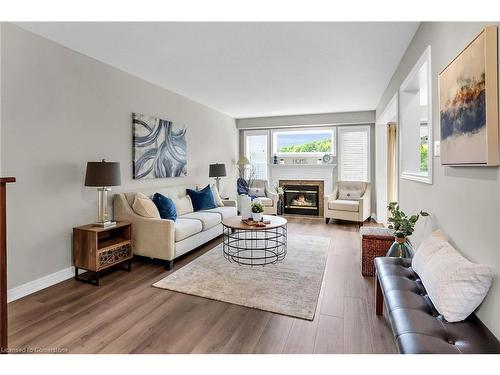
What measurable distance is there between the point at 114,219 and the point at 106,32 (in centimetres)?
212

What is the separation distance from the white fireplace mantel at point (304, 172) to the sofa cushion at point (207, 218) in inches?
120

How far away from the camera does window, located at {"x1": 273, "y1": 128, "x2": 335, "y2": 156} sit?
22.1 feet

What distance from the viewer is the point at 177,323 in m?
2.11

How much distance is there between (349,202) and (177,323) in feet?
14.8

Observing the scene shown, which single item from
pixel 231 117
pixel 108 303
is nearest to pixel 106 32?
pixel 108 303

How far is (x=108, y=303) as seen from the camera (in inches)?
96.0

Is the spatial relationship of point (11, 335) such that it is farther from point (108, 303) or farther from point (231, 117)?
point (231, 117)

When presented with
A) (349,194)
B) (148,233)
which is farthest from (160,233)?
(349,194)

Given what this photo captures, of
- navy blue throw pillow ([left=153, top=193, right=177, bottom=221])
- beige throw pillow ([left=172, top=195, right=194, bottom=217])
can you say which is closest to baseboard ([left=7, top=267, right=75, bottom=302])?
navy blue throw pillow ([left=153, top=193, right=177, bottom=221])

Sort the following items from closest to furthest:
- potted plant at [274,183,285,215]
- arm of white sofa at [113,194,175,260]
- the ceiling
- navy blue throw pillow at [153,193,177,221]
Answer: the ceiling < arm of white sofa at [113,194,175,260] < navy blue throw pillow at [153,193,177,221] < potted plant at [274,183,285,215]

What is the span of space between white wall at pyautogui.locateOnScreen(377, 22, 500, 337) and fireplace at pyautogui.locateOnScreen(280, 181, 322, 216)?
4.19 metres

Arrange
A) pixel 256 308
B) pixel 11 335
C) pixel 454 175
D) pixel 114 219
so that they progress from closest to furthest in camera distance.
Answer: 1. pixel 454 175
2. pixel 11 335
3. pixel 256 308
4. pixel 114 219

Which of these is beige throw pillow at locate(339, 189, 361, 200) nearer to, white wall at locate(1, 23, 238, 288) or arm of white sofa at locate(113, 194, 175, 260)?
arm of white sofa at locate(113, 194, 175, 260)

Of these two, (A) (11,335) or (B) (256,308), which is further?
(B) (256,308)
